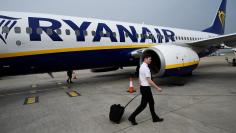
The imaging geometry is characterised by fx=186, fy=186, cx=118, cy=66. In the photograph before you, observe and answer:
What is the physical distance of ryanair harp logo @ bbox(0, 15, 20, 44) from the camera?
23.0 ft

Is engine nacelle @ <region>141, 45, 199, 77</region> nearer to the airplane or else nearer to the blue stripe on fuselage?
the airplane

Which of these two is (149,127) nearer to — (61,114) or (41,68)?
(61,114)

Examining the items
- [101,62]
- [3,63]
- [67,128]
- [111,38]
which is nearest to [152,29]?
[111,38]

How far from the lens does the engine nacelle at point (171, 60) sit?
8430mm

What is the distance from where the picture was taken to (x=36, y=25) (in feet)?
26.0

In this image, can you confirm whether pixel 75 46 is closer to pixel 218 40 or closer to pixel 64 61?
pixel 64 61

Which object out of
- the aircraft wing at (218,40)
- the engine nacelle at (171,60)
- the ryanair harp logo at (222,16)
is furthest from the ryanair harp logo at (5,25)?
the ryanair harp logo at (222,16)

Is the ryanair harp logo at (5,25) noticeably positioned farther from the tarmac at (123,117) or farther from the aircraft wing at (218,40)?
the aircraft wing at (218,40)

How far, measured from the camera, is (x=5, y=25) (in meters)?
7.16

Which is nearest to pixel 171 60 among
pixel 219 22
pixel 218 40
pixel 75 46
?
pixel 218 40

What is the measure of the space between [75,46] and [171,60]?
455 cm

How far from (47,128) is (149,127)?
2.28 meters

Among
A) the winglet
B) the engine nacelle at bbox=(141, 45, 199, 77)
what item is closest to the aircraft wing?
the engine nacelle at bbox=(141, 45, 199, 77)

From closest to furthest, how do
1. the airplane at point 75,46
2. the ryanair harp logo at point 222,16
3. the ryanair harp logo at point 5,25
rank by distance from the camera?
the ryanair harp logo at point 5,25 → the airplane at point 75,46 → the ryanair harp logo at point 222,16
